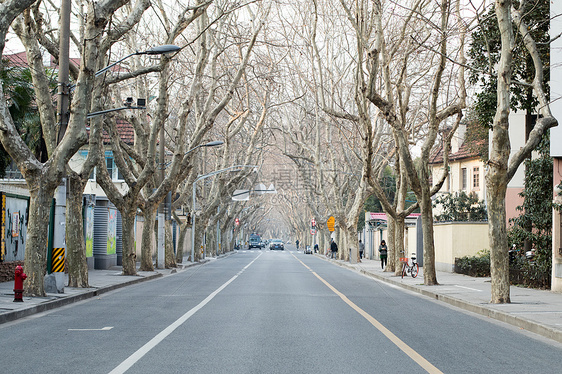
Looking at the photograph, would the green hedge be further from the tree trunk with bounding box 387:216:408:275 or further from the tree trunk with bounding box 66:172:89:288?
the tree trunk with bounding box 66:172:89:288

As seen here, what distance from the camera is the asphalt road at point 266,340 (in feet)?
27.9

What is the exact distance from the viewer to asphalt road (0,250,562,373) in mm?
8490

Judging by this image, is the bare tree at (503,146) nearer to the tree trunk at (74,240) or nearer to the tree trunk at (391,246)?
the tree trunk at (74,240)

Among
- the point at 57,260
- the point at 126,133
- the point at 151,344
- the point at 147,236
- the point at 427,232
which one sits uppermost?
the point at 126,133

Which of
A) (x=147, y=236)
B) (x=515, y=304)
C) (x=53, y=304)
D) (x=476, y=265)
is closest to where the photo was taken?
(x=53, y=304)

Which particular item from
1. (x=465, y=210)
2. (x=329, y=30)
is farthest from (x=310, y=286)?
(x=465, y=210)

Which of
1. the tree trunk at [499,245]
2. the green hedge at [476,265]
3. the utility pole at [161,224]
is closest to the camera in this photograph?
the tree trunk at [499,245]

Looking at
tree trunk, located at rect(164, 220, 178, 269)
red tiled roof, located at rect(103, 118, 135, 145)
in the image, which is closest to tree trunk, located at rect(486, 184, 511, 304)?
tree trunk, located at rect(164, 220, 178, 269)

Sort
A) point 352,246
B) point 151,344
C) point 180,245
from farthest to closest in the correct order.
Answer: point 352,246
point 180,245
point 151,344

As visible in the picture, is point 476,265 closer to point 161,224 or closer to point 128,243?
point 128,243

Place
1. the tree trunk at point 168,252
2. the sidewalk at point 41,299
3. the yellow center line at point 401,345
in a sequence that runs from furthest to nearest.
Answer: the tree trunk at point 168,252 < the sidewalk at point 41,299 < the yellow center line at point 401,345

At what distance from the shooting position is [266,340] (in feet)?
34.6

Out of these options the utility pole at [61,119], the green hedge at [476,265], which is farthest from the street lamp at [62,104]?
the green hedge at [476,265]

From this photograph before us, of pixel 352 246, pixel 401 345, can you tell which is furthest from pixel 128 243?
pixel 352 246
